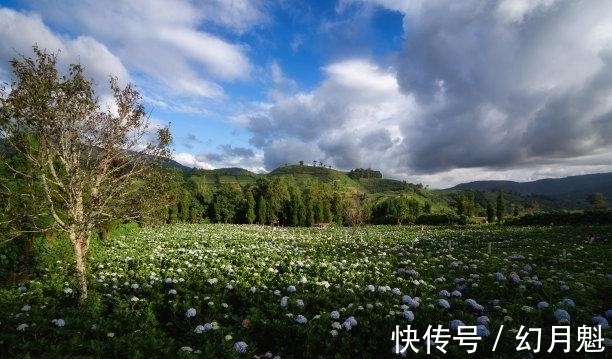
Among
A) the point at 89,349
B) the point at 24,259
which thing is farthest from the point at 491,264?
the point at 24,259

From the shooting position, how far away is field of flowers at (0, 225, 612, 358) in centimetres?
807

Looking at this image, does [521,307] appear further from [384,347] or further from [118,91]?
[118,91]

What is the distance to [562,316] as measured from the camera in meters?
8.41

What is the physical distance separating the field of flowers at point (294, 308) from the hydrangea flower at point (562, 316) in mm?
31

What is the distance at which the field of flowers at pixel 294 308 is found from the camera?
807 cm

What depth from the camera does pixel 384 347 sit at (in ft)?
27.3

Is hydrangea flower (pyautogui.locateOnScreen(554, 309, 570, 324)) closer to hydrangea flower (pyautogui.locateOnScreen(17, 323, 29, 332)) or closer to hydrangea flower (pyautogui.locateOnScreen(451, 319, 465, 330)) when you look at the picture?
hydrangea flower (pyautogui.locateOnScreen(451, 319, 465, 330))

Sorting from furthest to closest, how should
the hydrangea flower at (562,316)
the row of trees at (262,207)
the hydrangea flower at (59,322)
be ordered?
the row of trees at (262,207) → the hydrangea flower at (59,322) → the hydrangea flower at (562,316)

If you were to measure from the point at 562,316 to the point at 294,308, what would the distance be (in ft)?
22.3

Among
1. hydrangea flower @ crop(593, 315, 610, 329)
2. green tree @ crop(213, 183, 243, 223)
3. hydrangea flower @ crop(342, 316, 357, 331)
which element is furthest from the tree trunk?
green tree @ crop(213, 183, 243, 223)

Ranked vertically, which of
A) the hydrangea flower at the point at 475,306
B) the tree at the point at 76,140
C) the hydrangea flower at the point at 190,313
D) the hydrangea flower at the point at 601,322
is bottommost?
the hydrangea flower at the point at 190,313

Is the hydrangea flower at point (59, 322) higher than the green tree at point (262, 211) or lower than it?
lower

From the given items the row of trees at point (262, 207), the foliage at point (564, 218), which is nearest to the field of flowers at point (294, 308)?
the foliage at point (564, 218)

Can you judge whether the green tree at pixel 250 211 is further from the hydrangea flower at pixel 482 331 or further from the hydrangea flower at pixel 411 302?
the hydrangea flower at pixel 482 331
